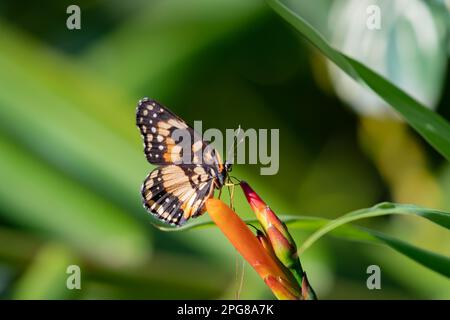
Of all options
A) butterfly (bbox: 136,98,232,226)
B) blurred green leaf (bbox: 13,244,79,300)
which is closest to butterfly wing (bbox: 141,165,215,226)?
butterfly (bbox: 136,98,232,226)

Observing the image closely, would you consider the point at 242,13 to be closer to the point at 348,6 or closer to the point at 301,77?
the point at 301,77

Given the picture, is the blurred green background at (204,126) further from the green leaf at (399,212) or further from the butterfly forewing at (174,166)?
the green leaf at (399,212)

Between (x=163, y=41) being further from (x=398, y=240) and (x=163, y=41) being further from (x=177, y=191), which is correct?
(x=398, y=240)

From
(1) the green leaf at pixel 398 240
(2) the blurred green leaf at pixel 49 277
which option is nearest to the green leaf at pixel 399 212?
(1) the green leaf at pixel 398 240

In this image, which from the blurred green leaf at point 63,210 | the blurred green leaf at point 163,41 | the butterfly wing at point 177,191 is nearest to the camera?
the butterfly wing at point 177,191

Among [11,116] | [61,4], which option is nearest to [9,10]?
[61,4]

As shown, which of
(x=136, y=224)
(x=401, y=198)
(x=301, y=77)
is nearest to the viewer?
(x=136, y=224)
